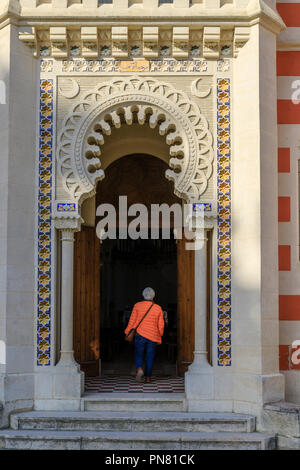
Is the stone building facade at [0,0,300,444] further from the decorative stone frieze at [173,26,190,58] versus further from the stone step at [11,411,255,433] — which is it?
the stone step at [11,411,255,433]

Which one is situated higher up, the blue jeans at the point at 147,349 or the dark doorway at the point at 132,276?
the dark doorway at the point at 132,276

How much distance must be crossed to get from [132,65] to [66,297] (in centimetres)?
335

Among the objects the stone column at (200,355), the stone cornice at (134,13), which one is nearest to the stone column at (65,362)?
the stone column at (200,355)

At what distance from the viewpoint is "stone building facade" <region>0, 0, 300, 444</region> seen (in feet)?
29.3

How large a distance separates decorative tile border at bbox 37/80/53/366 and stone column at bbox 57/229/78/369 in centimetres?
18

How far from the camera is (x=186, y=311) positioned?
10906 mm

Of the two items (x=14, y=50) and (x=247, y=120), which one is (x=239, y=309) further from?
(x=14, y=50)

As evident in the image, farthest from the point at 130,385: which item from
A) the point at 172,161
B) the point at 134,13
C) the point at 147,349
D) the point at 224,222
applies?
the point at 134,13

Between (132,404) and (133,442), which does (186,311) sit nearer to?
(132,404)

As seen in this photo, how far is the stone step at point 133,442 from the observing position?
8047 mm

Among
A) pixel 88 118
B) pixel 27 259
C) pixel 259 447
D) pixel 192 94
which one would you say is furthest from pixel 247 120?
pixel 259 447

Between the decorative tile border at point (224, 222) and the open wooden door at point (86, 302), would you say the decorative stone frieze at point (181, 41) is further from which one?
the open wooden door at point (86, 302)

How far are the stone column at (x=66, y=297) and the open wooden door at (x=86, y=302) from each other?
1571 millimetres

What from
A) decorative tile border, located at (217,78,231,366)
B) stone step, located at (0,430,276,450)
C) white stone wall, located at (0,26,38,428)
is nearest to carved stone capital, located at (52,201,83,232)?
white stone wall, located at (0,26,38,428)
